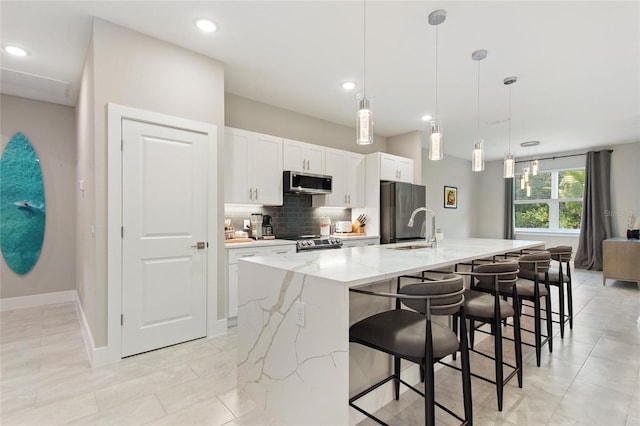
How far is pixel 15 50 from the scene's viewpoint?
2986 millimetres

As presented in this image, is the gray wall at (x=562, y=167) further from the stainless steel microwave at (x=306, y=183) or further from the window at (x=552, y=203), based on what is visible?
the stainless steel microwave at (x=306, y=183)

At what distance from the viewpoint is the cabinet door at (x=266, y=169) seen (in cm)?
392

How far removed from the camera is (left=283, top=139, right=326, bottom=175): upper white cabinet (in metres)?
4.27

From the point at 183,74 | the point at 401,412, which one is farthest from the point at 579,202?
the point at 183,74

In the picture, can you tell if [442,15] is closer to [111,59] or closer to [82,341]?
[111,59]

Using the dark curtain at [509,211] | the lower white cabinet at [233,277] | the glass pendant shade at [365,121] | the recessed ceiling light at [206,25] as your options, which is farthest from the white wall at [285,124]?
the dark curtain at [509,211]

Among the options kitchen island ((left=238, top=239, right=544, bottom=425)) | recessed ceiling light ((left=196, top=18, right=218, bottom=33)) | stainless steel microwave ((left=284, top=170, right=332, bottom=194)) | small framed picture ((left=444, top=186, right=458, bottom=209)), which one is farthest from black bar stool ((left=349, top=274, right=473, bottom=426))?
small framed picture ((left=444, top=186, right=458, bottom=209))

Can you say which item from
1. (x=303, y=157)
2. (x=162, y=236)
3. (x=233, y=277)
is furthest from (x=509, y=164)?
(x=162, y=236)

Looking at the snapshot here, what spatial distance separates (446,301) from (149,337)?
255cm

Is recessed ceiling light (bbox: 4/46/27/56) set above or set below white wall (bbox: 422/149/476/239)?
above

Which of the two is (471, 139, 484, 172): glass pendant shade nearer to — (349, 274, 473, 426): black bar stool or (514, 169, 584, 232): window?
(349, 274, 473, 426): black bar stool

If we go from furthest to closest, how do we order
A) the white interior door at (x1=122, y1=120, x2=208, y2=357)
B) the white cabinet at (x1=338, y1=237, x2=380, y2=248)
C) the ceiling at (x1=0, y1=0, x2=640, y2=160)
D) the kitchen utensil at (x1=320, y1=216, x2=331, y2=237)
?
the kitchen utensil at (x1=320, y1=216, x2=331, y2=237) < the white cabinet at (x1=338, y1=237, x2=380, y2=248) < the white interior door at (x1=122, y1=120, x2=208, y2=357) < the ceiling at (x1=0, y1=0, x2=640, y2=160)

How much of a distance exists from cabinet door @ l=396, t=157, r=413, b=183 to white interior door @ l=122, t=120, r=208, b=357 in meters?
3.53

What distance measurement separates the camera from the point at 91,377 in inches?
91.0
